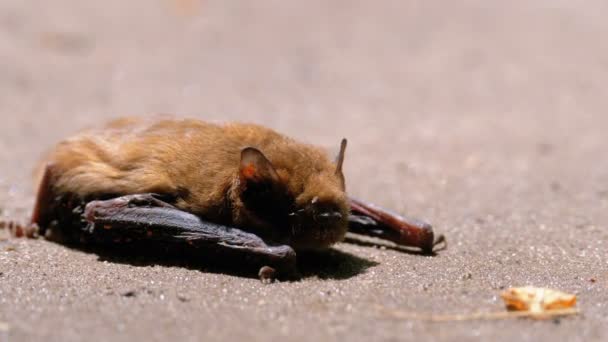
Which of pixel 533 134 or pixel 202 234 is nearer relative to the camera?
pixel 202 234

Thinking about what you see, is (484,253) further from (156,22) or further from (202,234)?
(156,22)

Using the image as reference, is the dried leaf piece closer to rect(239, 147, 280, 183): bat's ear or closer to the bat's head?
the bat's head

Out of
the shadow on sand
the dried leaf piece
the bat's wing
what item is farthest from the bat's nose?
the dried leaf piece

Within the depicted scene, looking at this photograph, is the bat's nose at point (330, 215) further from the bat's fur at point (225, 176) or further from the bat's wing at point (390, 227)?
the bat's wing at point (390, 227)

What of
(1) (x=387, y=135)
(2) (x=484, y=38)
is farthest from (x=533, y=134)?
(2) (x=484, y=38)

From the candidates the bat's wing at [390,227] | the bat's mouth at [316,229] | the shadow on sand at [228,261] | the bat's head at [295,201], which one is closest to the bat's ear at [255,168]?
the bat's head at [295,201]

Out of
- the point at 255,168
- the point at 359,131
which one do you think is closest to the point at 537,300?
the point at 255,168
